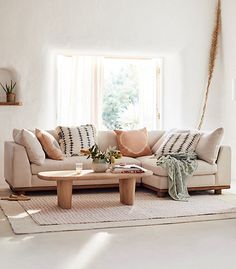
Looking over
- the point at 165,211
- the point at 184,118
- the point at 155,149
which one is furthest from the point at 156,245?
the point at 184,118

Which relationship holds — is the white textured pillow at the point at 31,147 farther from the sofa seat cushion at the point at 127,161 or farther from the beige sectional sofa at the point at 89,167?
the sofa seat cushion at the point at 127,161

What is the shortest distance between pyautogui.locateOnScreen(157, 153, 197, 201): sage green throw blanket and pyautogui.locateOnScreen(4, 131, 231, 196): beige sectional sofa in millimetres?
78

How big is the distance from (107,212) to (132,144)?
82.5 inches

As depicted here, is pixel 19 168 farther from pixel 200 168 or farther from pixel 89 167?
pixel 200 168

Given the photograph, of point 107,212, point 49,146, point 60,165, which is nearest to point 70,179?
point 107,212

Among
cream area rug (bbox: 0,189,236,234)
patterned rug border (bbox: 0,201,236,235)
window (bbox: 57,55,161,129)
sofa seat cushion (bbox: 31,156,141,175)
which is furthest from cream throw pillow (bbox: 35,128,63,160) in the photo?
window (bbox: 57,55,161,129)

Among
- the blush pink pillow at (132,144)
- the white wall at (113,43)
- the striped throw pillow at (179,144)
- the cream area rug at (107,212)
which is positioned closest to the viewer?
the cream area rug at (107,212)

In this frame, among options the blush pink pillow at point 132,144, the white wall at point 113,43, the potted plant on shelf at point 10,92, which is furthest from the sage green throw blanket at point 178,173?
the potted plant on shelf at point 10,92

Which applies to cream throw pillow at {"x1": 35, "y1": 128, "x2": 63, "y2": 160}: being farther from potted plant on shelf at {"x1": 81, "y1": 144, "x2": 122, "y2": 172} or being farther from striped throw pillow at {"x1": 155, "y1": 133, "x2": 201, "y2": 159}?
striped throw pillow at {"x1": 155, "y1": 133, "x2": 201, "y2": 159}

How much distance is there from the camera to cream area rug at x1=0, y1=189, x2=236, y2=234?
502 centimetres

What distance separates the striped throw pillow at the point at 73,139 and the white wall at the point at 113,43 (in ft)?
2.18

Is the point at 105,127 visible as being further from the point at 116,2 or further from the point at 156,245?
the point at 156,245

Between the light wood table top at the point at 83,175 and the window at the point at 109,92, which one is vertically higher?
the window at the point at 109,92

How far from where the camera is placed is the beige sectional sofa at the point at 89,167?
6543 mm
